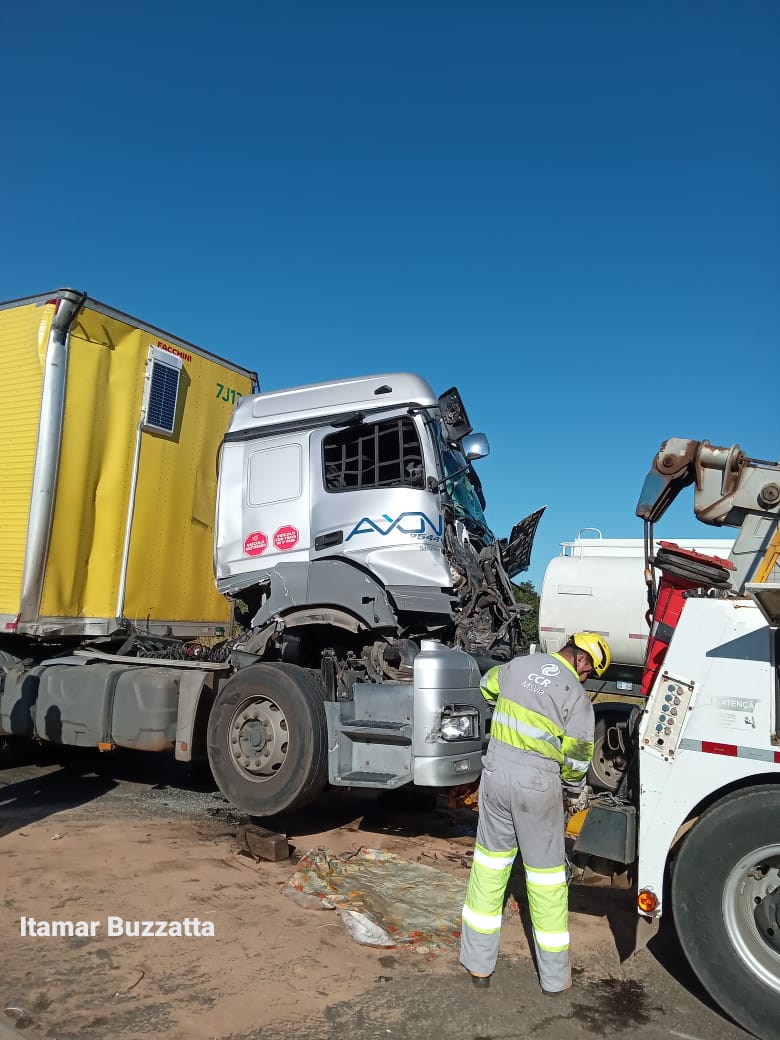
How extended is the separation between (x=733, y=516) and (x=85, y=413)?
5473 mm

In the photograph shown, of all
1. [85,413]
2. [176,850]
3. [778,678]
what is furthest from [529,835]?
[85,413]

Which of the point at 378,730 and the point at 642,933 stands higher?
the point at 378,730

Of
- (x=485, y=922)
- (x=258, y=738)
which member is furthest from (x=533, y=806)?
(x=258, y=738)

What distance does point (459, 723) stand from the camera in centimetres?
536

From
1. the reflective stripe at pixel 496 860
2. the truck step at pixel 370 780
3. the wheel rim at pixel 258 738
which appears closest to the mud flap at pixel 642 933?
the reflective stripe at pixel 496 860

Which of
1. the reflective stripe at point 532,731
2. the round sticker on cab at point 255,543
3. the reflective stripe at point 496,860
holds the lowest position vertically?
the reflective stripe at point 496,860

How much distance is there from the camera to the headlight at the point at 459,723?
5.32 m

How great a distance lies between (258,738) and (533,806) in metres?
2.61

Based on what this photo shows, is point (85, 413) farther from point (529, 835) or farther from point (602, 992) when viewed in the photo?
point (602, 992)

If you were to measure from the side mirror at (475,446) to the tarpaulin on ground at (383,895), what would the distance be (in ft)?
9.97

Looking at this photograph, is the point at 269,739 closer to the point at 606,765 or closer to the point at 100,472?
the point at 606,765

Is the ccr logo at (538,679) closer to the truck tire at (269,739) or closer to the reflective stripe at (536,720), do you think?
the reflective stripe at (536,720)

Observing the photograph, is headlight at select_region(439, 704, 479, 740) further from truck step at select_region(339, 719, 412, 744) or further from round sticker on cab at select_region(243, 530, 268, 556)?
round sticker on cab at select_region(243, 530, 268, 556)

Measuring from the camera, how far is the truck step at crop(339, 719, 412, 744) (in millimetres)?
5418
